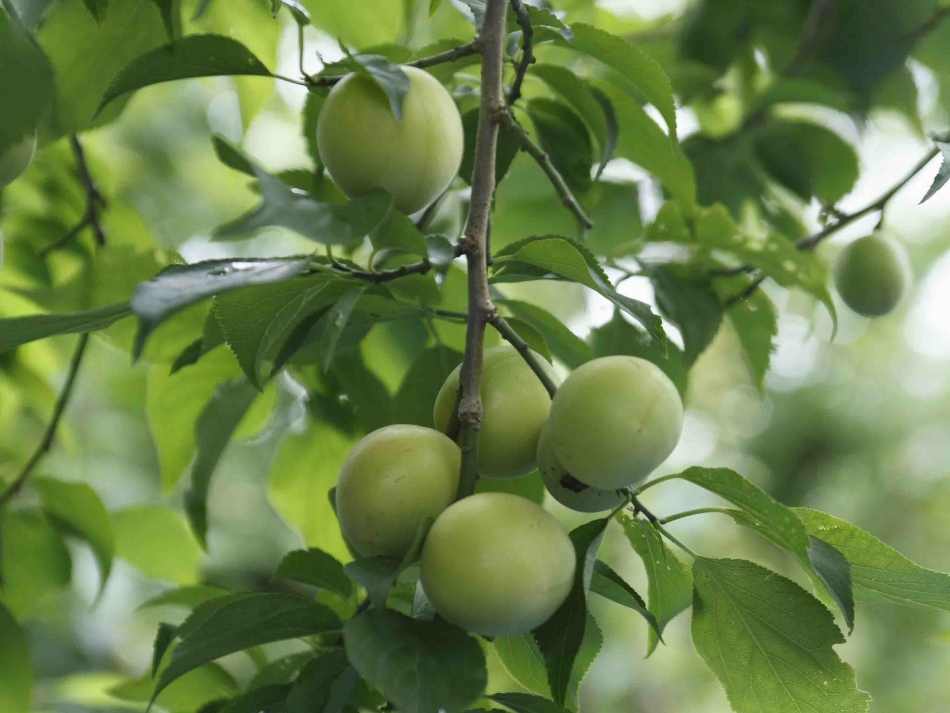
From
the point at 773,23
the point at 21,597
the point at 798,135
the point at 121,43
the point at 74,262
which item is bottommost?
the point at 21,597

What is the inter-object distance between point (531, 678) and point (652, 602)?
3.2 inches

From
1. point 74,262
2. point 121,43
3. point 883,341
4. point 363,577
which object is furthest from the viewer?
point 883,341

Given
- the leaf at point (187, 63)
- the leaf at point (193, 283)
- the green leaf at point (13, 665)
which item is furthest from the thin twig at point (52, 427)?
the leaf at point (193, 283)

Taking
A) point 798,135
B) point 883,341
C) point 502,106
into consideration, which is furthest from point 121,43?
point 883,341

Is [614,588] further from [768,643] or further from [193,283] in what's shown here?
[193,283]

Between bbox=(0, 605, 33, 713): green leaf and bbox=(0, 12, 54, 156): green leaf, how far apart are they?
1.35ft

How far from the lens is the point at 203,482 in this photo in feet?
2.07

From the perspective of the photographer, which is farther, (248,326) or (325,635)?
(325,635)

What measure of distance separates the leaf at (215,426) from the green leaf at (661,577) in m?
0.31

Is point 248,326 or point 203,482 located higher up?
point 248,326

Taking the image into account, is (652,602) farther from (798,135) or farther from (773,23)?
(773,23)

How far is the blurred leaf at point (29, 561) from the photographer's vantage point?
2.43ft

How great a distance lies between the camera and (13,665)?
66 cm

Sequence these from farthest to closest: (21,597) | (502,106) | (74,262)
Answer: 1. (74,262)
2. (21,597)
3. (502,106)
